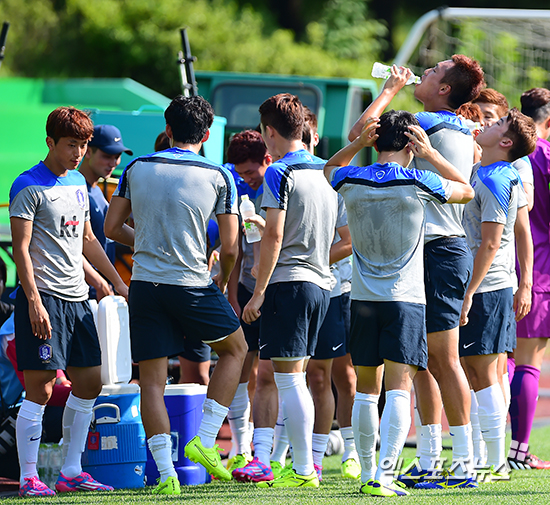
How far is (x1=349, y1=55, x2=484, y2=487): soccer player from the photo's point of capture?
4.27 meters

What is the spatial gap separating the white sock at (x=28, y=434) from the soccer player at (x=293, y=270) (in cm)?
119

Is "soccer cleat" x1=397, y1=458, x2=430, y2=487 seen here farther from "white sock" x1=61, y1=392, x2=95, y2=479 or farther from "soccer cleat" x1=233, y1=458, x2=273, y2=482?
"white sock" x1=61, y1=392, x2=95, y2=479

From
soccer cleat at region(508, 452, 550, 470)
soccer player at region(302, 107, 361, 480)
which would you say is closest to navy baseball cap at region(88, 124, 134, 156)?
soccer player at region(302, 107, 361, 480)

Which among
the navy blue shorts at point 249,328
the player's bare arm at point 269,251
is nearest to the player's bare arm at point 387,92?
the player's bare arm at point 269,251

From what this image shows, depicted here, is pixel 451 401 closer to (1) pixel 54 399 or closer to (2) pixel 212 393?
(2) pixel 212 393

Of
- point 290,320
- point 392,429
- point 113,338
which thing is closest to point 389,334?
point 392,429

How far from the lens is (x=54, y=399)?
5113mm

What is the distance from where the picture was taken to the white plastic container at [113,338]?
15.9ft

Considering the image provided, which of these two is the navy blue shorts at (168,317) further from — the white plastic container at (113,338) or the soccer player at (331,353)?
the soccer player at (331,353)

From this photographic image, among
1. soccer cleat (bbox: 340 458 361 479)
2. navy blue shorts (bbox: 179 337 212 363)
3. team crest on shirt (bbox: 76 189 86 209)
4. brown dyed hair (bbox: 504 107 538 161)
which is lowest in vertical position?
soccer cleat (bbox: 340 458 361 479)

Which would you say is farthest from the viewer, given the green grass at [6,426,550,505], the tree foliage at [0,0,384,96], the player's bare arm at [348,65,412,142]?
the tree foliage at [0,0,384,96]

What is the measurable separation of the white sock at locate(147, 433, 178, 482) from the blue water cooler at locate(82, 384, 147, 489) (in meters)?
0.56

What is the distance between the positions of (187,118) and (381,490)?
203 cm

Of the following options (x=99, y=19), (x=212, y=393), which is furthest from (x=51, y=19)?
(x=212, y=393)
